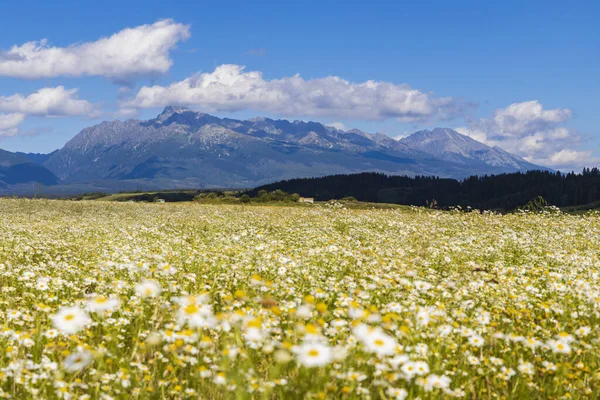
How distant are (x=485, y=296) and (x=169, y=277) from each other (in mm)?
5332

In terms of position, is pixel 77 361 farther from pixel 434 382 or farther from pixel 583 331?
pixel 583 331

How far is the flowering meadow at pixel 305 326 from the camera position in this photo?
412 cm

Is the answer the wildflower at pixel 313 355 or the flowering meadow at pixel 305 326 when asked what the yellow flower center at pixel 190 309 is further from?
the wildflower at pixel 313 355

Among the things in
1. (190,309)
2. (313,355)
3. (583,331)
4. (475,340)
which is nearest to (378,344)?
(313,355)

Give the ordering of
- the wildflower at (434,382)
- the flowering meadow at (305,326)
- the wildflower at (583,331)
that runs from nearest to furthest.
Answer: the wildflower at (434,382) < the flowering meadow at (305,326) < the wildflower at (583,331)

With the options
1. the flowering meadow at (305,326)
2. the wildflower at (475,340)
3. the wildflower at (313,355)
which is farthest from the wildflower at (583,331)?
the wildflower at (313,355)

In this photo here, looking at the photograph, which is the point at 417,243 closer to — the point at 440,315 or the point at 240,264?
the point at 240,264

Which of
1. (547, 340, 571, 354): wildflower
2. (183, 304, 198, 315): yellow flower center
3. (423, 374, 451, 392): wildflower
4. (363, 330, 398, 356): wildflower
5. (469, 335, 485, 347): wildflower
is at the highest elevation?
(183, 304, 198, 315): yellow flower center

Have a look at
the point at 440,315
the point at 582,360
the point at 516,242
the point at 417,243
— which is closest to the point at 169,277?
the point at 440,315

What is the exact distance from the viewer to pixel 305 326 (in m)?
5.10

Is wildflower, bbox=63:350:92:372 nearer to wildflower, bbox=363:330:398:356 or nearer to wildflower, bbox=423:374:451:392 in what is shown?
wildflower, bbox=363:330:398:356

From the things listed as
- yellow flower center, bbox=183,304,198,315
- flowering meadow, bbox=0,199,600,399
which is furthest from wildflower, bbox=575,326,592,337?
yellow flower center, bbox=183,304,198,315

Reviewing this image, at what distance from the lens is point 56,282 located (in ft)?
24.7

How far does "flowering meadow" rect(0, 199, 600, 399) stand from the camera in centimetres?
412
